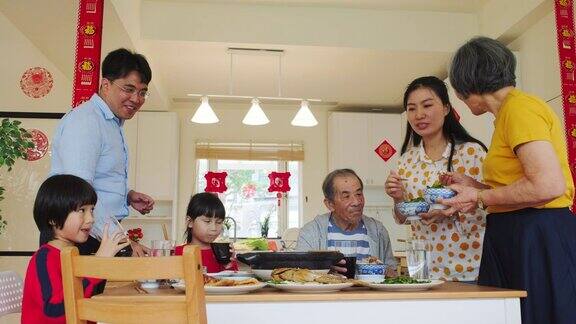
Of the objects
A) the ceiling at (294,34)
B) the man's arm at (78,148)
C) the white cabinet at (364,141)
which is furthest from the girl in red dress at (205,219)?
the white cabinet at (364,141)

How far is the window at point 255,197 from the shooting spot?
6.59 m

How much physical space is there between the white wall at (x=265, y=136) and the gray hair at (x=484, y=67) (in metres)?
4.96

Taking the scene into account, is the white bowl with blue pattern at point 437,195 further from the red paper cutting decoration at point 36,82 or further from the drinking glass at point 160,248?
the red paper cutting decoration at point 36,82

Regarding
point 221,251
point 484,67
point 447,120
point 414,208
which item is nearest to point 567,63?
point 447,120

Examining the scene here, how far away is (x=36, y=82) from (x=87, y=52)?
6.58 ft

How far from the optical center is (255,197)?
6.65 metres

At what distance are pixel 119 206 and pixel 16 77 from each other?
3.17 meters

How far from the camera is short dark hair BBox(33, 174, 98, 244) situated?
1.65 metres

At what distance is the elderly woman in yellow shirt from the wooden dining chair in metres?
0.82

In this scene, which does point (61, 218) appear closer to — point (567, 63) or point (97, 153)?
point (97, 153)

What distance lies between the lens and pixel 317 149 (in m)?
A: 6.61

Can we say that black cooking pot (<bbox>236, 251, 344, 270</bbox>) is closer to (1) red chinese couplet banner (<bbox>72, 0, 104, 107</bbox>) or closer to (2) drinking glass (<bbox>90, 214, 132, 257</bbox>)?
(2) drinking glass (<bbox>90, 214, 132, 257</bbox>)

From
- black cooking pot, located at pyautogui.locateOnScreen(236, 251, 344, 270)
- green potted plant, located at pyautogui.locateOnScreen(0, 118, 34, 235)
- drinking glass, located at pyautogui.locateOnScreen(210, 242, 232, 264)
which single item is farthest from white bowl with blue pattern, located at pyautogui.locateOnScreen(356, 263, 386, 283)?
green potted plant, located at pyautogui.locateOnScreen(0, 118, 34, 235)

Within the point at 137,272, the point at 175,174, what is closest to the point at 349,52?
the point at 175,174
